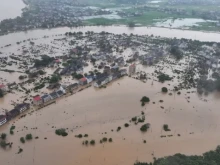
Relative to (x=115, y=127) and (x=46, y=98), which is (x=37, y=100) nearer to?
(x=46, y=98)

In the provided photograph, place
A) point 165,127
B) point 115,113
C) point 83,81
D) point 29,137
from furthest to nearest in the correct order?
point 83,81 → point 115,113 → point 165,127 → point 29,137

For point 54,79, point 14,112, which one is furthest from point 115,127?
point 54,79

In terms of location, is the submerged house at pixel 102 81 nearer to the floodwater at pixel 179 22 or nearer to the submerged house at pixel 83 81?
the submerged house at pixel 83 81

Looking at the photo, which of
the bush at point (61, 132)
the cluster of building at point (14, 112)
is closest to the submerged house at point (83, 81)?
the cluster of building at point (14, 112)

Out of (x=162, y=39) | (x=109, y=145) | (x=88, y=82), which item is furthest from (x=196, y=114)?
(x=162, y=39)

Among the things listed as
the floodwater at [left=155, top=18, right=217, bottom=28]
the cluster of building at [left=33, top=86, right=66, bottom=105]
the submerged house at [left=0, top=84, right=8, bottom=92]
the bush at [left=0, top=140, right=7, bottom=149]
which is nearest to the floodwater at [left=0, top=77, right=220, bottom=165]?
the bush at [left=0, top=140, right=7, bottom=149]

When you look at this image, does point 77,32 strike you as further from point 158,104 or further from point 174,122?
point 174,122

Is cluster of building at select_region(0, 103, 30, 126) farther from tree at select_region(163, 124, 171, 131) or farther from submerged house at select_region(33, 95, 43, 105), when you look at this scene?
tree at select_region(163, 124, 171, 131)
